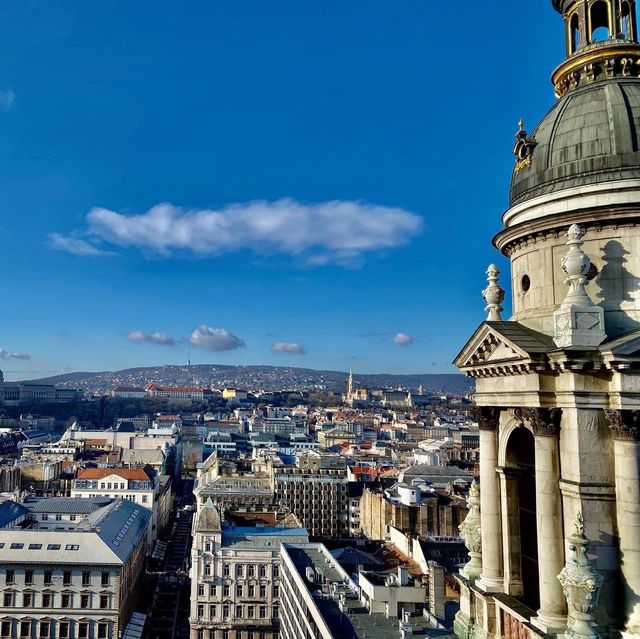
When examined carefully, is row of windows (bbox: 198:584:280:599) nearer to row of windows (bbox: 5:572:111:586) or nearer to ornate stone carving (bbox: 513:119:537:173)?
row of windows (bbox: 5:572:111:586)

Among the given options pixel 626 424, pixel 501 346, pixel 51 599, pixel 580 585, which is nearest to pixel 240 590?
pixel 51 599

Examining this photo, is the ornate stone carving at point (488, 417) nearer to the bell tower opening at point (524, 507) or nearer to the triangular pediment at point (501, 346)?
the bell tower opening at point (524, 507)

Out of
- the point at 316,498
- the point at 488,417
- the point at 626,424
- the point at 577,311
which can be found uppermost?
the point at 577,311

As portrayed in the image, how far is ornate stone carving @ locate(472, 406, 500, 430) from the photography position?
21609mm

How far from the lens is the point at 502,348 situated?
797 inches

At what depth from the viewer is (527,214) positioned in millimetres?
20375

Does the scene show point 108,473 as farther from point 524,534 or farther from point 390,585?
point 524,534

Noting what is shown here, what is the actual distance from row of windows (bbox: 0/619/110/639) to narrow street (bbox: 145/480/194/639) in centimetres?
1421

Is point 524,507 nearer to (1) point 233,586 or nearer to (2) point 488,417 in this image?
(2) point 488,417

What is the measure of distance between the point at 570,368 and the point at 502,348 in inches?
115

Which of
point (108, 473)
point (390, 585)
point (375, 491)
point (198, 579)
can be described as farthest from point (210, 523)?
point (108, 473)

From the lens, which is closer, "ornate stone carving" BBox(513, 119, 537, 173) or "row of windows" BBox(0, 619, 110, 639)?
"ornate stone carving" BBox(513, 119, 537, 173)

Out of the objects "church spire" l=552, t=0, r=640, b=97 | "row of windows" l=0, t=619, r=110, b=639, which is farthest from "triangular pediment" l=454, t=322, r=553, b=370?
"row of windows" l=0, t=619, r=110, b=639

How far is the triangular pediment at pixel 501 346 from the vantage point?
18531mm
